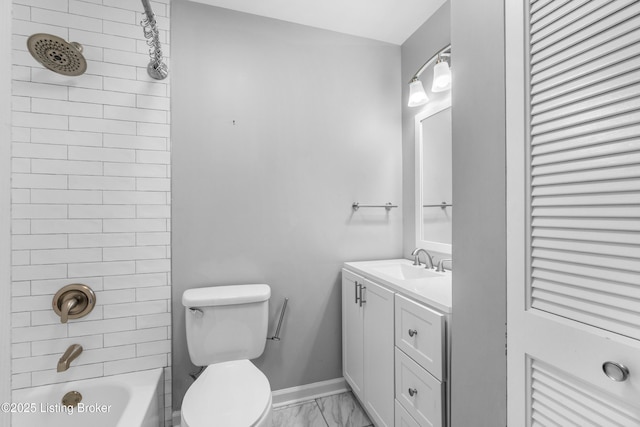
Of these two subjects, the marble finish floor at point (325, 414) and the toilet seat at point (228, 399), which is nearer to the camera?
the toilet seat at point (228, 399)

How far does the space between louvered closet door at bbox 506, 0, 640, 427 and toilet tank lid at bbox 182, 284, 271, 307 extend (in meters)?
1.21

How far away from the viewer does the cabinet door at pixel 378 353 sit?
4.54ft

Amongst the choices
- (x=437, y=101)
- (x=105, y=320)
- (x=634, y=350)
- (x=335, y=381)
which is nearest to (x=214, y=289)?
(x=105, y=320)

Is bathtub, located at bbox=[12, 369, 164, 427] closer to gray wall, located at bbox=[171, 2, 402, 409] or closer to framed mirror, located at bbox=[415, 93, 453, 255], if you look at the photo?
gray wall, located at bbox=[171, 2, 402, 409]

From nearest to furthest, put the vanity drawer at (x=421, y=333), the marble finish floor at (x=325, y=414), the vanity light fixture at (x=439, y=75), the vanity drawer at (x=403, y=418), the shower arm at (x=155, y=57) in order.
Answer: the vanity drawer at (x=421, y=333) → the vanity drawer at (x=403, y=418) → the shower arm at (x=155, y=57) → the vanity light fixture at (x=439, y=75) → the marble finish floor at (x=325, y=414)

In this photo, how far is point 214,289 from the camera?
5.34ft

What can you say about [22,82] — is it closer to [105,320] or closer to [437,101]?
[105,320]

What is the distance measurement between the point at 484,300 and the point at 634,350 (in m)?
0.34

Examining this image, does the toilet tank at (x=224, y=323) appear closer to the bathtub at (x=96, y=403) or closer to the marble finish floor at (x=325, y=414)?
the bathtub at (x=96, y=403)

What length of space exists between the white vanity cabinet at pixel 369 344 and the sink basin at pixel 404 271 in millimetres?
217

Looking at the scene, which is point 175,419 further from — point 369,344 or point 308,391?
point 369,344

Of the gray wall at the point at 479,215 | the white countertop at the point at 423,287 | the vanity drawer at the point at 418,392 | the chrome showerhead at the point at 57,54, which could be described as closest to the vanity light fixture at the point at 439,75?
the gray wall at the point at 479,215

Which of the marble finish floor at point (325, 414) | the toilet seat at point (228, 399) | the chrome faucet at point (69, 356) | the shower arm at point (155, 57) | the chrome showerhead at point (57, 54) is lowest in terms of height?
the marble finish floor at point (325, 414)

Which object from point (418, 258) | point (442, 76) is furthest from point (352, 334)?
point (442, 76)
